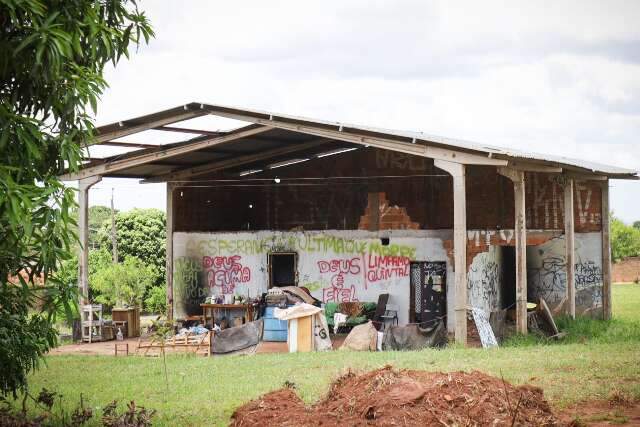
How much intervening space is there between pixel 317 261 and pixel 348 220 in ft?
4.68

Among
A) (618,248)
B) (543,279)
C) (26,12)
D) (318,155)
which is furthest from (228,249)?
(618,248)

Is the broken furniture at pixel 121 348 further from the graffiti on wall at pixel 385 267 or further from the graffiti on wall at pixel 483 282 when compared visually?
the graffiti on wall at pixel 483 282

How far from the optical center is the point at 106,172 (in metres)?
24.0

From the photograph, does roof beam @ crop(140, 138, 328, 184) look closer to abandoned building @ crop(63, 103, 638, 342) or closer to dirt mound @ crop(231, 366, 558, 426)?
abandoned building @ crop(63, 103, 638, 342)

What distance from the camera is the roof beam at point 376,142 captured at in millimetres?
19422

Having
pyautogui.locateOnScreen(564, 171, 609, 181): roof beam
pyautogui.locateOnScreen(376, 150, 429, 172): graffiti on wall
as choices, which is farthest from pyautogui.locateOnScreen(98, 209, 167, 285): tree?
pyautogui.locateOnScreen(564, 171, 609, 181): roof beam

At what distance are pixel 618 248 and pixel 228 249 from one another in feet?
134

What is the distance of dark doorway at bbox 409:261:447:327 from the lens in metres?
23.8

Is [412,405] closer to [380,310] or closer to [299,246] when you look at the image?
[380,310]

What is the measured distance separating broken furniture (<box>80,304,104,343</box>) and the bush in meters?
7.44

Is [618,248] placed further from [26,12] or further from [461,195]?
[26,12]

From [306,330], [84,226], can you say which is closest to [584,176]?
[306,330]

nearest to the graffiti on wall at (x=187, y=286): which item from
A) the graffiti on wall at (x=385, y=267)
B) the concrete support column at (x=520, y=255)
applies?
the graffiti on wall at (x=385, y=267)

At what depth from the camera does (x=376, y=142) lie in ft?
67.1
